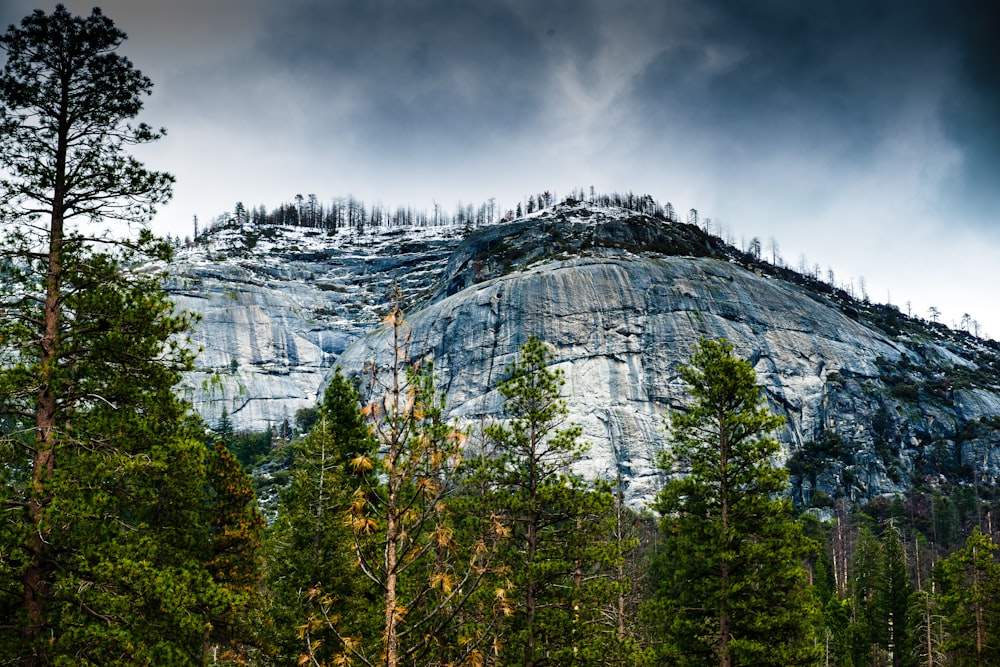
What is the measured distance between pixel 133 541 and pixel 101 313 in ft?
11.8

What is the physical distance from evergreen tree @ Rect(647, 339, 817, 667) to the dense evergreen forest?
0.20ft

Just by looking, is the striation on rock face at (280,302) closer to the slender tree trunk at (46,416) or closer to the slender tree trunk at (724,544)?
the slender tree trunk at (724,544)

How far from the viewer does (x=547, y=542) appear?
595 inches

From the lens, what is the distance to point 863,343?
110 metres

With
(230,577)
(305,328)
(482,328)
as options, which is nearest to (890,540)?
(230,577)

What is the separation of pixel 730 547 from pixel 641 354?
80.9 metres

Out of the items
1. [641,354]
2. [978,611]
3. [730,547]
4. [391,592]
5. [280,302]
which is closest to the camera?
[391,592]

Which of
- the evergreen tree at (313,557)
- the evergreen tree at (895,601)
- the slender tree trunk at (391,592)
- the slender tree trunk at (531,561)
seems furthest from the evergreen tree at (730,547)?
the evergreen tree at (895,601)

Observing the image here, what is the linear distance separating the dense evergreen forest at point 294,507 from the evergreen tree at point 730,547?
62 mm

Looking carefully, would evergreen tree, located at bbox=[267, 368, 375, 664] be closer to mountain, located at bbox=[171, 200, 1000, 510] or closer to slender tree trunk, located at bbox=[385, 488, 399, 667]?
slender tree trunk, located at bbox=[385, 488, 399, 667]

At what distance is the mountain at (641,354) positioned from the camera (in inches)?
3620

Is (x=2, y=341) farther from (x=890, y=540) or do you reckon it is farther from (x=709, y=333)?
(x=709, y=333)

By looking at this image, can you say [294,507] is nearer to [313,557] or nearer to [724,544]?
[313,557]

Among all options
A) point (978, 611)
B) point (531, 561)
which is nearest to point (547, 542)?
point (531, 561)
